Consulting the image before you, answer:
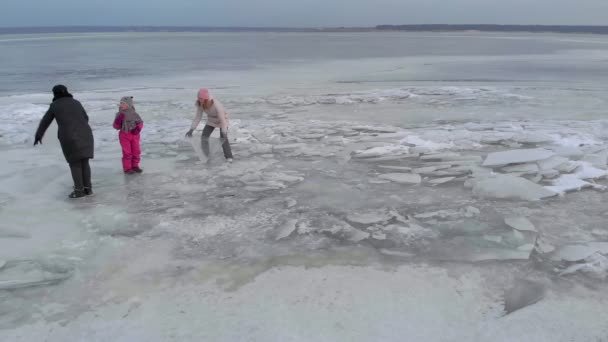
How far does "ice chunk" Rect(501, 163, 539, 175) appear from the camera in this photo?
5673mm

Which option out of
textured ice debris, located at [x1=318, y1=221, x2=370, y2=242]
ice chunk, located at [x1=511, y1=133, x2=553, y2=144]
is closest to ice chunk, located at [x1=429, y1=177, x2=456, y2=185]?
textured ice debris, located at [x1=318, y1=221, x2=370, y2=242]

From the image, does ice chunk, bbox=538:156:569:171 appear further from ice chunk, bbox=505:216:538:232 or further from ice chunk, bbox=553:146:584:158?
ice chunk, bbox=505:216:538:232

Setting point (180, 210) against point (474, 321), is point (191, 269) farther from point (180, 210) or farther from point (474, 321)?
point (474, 321)

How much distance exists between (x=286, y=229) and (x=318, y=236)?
0.30 m

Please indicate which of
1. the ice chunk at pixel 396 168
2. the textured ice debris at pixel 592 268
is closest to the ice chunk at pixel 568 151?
the ice chunk at pixel 396 168

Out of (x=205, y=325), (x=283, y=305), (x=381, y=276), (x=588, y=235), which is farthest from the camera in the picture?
(x=588, y=235)

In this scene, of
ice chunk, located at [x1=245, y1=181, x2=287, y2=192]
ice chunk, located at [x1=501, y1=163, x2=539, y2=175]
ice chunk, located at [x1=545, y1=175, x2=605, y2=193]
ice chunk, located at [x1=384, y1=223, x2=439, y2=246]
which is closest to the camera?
ice chunk, located at [x1=384, y1=223, x2=439, y2=246]

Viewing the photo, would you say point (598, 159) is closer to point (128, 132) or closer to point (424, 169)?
point (424, 169)

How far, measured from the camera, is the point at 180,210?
4.73 meters

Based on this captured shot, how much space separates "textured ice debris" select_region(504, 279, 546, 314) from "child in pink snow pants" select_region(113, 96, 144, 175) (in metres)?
4.43

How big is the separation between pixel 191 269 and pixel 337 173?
2.74 m

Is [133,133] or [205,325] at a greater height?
[133,133]

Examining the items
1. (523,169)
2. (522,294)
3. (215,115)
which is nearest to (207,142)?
(215,115)

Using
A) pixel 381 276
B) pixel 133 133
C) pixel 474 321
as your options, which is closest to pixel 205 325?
pixel 381 276
